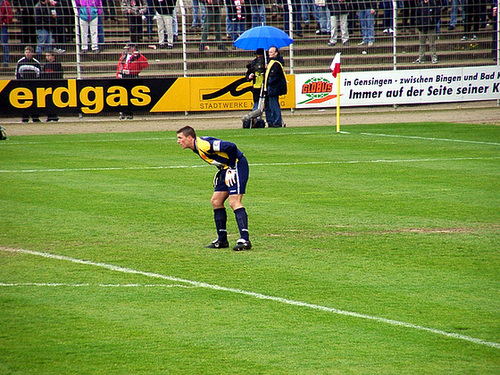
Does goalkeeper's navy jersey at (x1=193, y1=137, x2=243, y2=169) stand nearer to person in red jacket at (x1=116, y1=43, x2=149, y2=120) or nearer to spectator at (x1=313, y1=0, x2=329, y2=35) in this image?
person in red jacket at (x1=116, y1=43, x2=149, y2=120)

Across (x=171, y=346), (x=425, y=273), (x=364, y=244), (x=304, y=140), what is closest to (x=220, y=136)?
(x=304, y=140)

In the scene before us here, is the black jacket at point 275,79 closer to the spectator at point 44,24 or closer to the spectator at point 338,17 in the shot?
the spectator at point 338,17

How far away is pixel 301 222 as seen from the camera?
10688mm

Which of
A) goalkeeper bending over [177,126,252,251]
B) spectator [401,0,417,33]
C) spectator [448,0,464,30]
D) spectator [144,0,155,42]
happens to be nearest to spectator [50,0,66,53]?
A: spectator [144,0,155,42]

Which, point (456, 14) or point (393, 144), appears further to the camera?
point (456, 14)

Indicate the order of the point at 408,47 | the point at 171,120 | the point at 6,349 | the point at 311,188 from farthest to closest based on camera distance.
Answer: the point at 408,47 < the point at 171,120 < the point at 311,188 < the point at 6,349

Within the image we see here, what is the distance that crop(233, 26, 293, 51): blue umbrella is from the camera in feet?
76.8

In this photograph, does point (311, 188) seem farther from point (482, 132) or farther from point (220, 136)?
point (482, 132)

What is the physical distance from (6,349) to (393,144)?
14091 mm

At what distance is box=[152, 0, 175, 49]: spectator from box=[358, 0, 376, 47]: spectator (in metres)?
6.92

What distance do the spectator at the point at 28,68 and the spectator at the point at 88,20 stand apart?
5.71 ft

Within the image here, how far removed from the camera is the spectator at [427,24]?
92.3ft

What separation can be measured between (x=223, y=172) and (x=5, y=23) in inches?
743

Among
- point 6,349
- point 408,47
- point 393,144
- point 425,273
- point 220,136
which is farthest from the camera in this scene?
point 408,47
